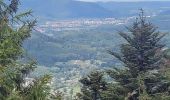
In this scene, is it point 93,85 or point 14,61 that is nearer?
point 14,61

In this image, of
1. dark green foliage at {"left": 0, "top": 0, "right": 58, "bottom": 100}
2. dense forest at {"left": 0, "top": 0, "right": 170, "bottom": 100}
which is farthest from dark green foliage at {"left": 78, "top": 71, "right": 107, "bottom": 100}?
dark green foliage at {"left": 0, "top": 0, "right": 58, "bottom": 100}

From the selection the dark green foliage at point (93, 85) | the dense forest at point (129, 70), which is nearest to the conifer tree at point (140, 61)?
the dense forest at point (129, 70)

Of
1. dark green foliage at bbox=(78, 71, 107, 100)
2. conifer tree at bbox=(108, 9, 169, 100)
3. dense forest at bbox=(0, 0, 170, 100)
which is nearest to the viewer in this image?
dense forest at bbox=(0, 0, 170, 100)

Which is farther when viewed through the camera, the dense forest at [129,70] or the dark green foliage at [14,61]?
the dense forest at [129,70]

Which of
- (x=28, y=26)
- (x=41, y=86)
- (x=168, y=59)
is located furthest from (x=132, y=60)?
(x=41, y=86)

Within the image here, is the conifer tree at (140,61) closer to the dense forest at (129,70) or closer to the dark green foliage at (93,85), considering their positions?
the dense forest at (129,70)

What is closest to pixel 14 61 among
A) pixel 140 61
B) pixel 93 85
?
pixel 140 61

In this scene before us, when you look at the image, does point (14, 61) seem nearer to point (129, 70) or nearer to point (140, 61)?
point (129, 70)

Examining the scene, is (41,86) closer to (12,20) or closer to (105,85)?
(12,20)

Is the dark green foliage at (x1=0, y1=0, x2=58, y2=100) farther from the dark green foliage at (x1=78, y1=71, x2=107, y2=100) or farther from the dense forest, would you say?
the dark green foliage at (x1=78, y1=71, x2=107, y2=100)
